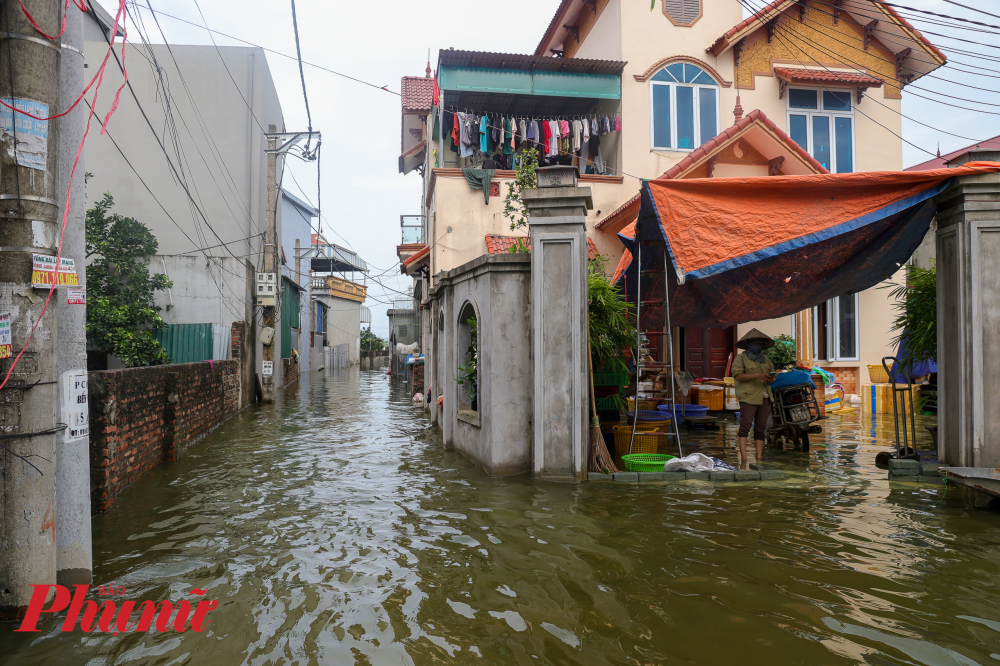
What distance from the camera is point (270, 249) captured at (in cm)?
1802

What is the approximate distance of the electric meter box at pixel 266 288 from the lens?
57.6 ft

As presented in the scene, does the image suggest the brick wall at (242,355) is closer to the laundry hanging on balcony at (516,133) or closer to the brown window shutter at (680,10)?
the laundry hanging on balcony at (516,133)

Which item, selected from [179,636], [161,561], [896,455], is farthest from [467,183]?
[179,636]

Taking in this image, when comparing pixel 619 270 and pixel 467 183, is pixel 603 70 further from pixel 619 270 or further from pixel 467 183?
pixel 619 270

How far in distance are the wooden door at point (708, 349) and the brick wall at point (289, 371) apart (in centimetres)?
1498

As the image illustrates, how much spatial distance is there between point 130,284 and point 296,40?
8.34m

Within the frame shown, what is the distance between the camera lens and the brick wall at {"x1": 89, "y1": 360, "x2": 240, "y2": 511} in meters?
5.96

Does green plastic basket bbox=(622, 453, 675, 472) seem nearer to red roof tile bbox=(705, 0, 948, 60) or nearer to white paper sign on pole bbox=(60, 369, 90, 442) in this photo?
white paper sign on pole bbox=(60, 369, 90, 442)

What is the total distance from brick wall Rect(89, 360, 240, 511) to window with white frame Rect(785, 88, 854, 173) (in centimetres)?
1501

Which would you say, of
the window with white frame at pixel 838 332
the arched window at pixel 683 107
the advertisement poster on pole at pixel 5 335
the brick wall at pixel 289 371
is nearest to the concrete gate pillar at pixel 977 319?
the advertisement poster on pole at pixel 5 335

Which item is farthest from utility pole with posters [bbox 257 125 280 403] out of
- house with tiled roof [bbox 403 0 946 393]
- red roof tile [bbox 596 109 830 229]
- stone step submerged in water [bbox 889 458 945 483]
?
stone step submerged in water [bbox 889 458 945 483]

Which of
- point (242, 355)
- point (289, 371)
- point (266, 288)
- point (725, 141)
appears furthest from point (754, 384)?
point (289, 371)

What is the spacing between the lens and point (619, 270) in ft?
35.7

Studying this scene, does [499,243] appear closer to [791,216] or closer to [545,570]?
[791,216]
